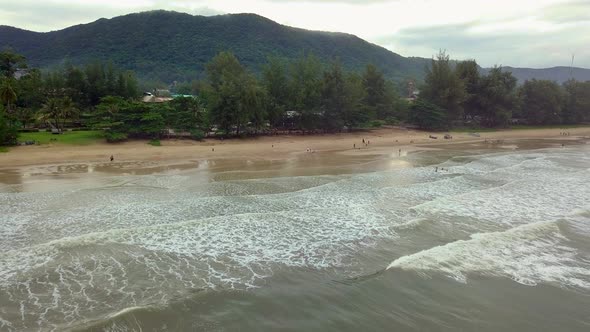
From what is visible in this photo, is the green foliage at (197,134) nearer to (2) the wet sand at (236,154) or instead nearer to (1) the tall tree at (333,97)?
(2) the wet sand at (236,154)

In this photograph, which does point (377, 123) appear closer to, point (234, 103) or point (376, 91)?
point (376, 91)

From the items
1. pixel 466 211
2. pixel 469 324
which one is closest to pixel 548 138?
pixel 466 211

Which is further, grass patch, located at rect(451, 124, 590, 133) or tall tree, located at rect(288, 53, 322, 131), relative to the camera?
grass patch, located at rect(451, 124, 590, 133)

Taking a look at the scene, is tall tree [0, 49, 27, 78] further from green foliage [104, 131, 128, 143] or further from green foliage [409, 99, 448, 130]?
green foliage [409, 99, 448, 130]

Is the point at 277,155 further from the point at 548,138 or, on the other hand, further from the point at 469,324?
the point at 548,138

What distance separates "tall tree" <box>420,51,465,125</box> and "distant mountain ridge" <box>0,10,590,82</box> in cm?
6033

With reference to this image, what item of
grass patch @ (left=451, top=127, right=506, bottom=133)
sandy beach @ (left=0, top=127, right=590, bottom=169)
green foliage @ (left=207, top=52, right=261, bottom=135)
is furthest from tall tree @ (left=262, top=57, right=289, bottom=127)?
grass patch @ (left=451, top=127, right=506, bottom=133)

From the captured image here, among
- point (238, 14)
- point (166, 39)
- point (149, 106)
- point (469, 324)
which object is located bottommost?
point (469, 324)

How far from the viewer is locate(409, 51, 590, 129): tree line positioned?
6119 centimetres

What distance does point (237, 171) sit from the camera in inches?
1125

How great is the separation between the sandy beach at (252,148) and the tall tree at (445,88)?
15.1 ft

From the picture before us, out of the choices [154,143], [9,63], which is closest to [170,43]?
[9,63]

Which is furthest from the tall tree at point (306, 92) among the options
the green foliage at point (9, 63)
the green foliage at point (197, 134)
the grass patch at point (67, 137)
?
the green foliage at point (9, 63)

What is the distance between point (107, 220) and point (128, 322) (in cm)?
820
